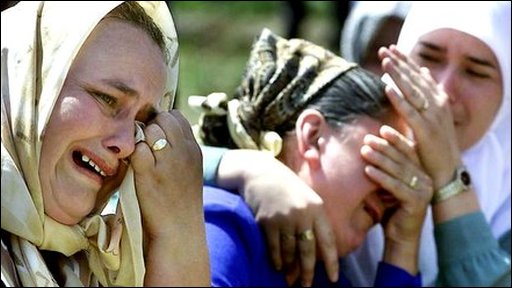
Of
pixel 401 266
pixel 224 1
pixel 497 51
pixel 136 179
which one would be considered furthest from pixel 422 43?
pixel 224 1

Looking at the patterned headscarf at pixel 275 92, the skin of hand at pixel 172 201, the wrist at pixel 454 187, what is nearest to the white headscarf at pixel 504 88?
the wrist at pixel 454 187

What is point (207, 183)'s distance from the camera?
287 cm

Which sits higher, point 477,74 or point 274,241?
point 477,74

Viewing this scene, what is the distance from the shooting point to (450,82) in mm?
3207

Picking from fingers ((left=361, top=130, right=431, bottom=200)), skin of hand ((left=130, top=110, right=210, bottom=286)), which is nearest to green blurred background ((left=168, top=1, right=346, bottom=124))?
fingers ((left=361, top=130, right=431, bottom=200))

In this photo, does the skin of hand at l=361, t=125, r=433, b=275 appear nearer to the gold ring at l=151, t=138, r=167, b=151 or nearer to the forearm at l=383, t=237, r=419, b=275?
the forearm at l=383, t=237, r=419, b=275

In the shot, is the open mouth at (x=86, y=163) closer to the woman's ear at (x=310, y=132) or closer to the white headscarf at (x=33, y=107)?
the white headscarf at (x=33, y=107)

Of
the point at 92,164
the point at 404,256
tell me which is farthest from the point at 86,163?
the point at 404,256

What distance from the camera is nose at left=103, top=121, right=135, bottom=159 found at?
160 cm

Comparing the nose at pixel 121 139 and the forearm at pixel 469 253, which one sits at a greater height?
the nose at pixel 121 139

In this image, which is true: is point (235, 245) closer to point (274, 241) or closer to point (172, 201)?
point (274, 241)

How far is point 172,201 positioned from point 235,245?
95cm

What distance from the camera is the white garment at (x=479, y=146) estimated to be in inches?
128

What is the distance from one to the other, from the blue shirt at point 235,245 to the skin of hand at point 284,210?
3 cm
